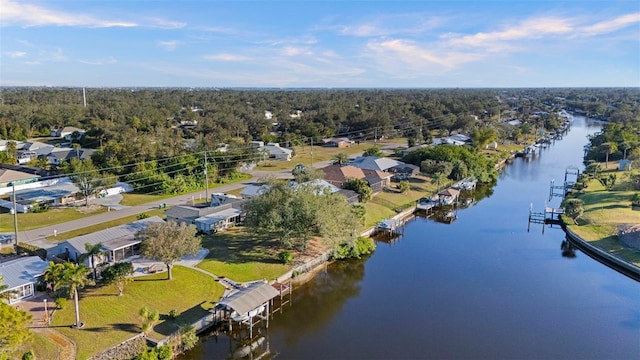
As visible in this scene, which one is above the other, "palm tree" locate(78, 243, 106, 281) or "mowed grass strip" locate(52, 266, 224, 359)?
"palm tree" locate(78, 243, 106, 281)

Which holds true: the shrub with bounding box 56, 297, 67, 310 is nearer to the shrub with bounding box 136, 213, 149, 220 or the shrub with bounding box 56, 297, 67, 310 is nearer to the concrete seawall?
the shrub with bounding box 136, 213, 149, 220

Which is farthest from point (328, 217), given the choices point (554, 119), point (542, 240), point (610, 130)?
point (554, 119)

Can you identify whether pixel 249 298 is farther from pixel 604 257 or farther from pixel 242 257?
pixel 604 257

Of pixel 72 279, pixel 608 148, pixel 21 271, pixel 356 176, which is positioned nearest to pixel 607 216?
pixel 356 176

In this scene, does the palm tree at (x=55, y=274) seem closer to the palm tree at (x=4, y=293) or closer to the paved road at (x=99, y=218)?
the palm tree at (x=4, y=293)

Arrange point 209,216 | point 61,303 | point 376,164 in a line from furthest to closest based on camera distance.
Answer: point 376,164 → point 209,216 → point 61,303

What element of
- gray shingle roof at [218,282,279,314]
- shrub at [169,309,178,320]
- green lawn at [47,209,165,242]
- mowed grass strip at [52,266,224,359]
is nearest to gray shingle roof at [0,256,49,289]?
mowed grass strip at [52,266,224,359]

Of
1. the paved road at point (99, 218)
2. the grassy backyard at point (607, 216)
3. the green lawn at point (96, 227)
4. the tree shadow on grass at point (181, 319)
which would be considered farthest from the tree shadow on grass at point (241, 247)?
the grassy backyard at point (607, 216)
